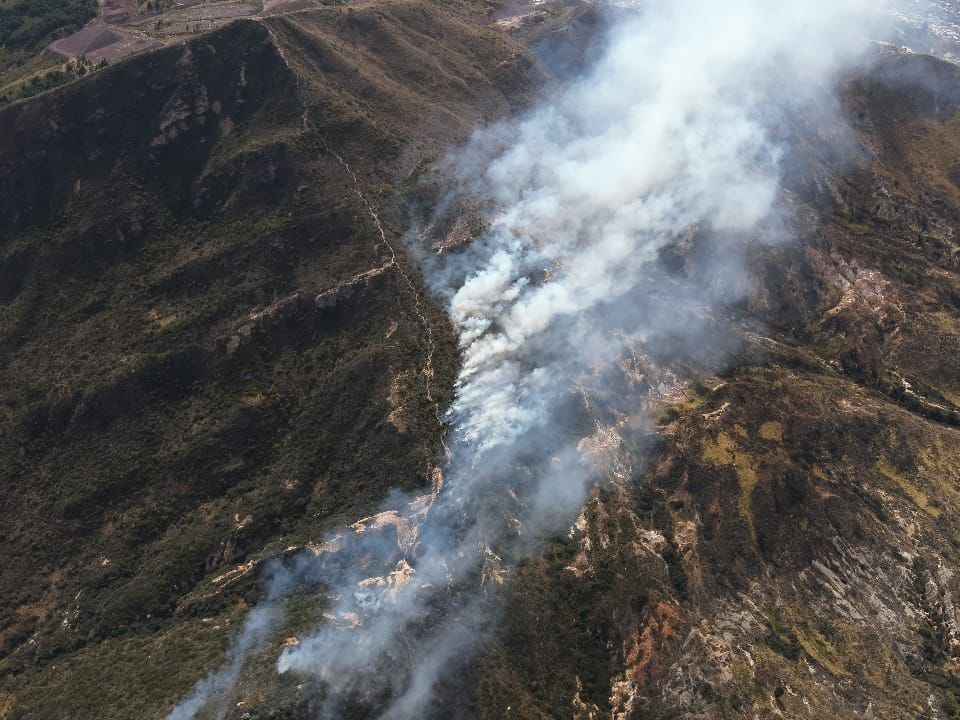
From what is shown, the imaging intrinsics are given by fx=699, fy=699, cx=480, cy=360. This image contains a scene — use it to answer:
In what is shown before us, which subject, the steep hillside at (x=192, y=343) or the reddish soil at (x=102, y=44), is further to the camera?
the reddish soil at (x=102, y=44)

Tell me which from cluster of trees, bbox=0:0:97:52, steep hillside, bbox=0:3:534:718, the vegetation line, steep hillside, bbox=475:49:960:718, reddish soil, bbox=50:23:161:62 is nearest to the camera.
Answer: steep hillside, bbox=475:49:960:718

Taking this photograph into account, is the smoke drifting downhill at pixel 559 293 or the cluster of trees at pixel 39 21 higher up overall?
the cluster of trees at pixel 39 21

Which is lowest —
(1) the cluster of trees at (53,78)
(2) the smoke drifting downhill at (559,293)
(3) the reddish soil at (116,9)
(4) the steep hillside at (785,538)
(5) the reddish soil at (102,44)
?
(4) the steep hillside at (785,538)

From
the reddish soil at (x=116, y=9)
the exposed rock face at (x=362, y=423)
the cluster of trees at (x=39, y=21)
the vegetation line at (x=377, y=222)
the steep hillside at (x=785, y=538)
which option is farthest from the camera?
the cluster of trees at (x=39, y=21)

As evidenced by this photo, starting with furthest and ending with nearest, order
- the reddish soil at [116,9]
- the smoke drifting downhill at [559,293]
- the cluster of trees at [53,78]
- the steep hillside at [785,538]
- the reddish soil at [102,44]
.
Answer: the reddish soil at [116,9] → the reddish soil at [102,44] → the cluster of trees at [53,78] → the smoke drifting downhill at [559,293] → the steep hillside at [785,538]

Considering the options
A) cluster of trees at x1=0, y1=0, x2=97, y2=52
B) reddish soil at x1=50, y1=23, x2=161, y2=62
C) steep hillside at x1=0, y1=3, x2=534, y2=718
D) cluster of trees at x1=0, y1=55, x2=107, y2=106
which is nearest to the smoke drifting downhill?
steep hillside at x1=0, y1=3, x2=534, y2=718

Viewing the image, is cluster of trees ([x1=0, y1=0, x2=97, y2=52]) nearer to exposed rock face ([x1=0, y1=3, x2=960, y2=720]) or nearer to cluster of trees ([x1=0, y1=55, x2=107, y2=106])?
cluster of trees ([x1=0, y1=55, x2=107, y2=106])

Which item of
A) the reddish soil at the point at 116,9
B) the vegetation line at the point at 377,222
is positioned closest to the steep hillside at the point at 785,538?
the vegetation line at the point at 377,222

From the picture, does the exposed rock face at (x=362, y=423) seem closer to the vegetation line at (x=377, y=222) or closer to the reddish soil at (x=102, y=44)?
the vegetation line at (x=377, y=222)
